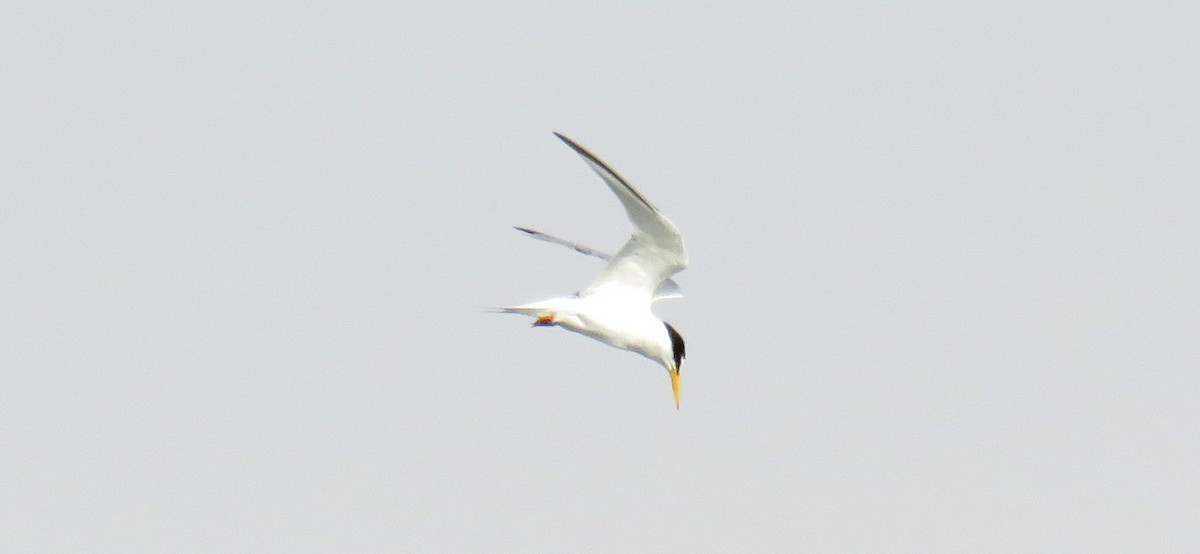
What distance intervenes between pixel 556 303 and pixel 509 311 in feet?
2.23

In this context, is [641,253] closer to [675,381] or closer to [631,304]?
[631,304]

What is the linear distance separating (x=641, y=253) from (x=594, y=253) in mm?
2155

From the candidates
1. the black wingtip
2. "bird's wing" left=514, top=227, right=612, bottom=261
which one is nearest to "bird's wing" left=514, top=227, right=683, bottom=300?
"bird's wing" left=514, top=227, right=612, bottom=261

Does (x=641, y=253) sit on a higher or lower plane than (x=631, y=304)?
higher

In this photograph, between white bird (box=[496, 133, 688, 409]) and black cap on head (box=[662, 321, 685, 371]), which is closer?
white bird (box=[496, 133, 688, 409])

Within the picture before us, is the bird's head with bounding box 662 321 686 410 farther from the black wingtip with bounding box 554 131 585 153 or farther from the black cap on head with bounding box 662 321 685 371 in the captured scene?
the black wingtip with bounding box 554 131 585 153

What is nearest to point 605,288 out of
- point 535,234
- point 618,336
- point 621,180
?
point 618,336

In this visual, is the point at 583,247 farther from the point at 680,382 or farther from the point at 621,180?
the point at 621,180

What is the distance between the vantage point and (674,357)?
19.8m

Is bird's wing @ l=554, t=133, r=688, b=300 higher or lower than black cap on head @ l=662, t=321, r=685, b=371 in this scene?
higher

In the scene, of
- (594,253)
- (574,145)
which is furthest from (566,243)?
(574,145)

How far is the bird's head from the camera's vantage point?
1966 cm

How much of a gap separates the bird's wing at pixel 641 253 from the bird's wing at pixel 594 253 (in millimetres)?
952

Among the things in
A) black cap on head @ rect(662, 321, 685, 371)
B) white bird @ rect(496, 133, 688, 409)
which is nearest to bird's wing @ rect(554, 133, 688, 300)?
white bird @ rect(496, 133, 688, 409)
